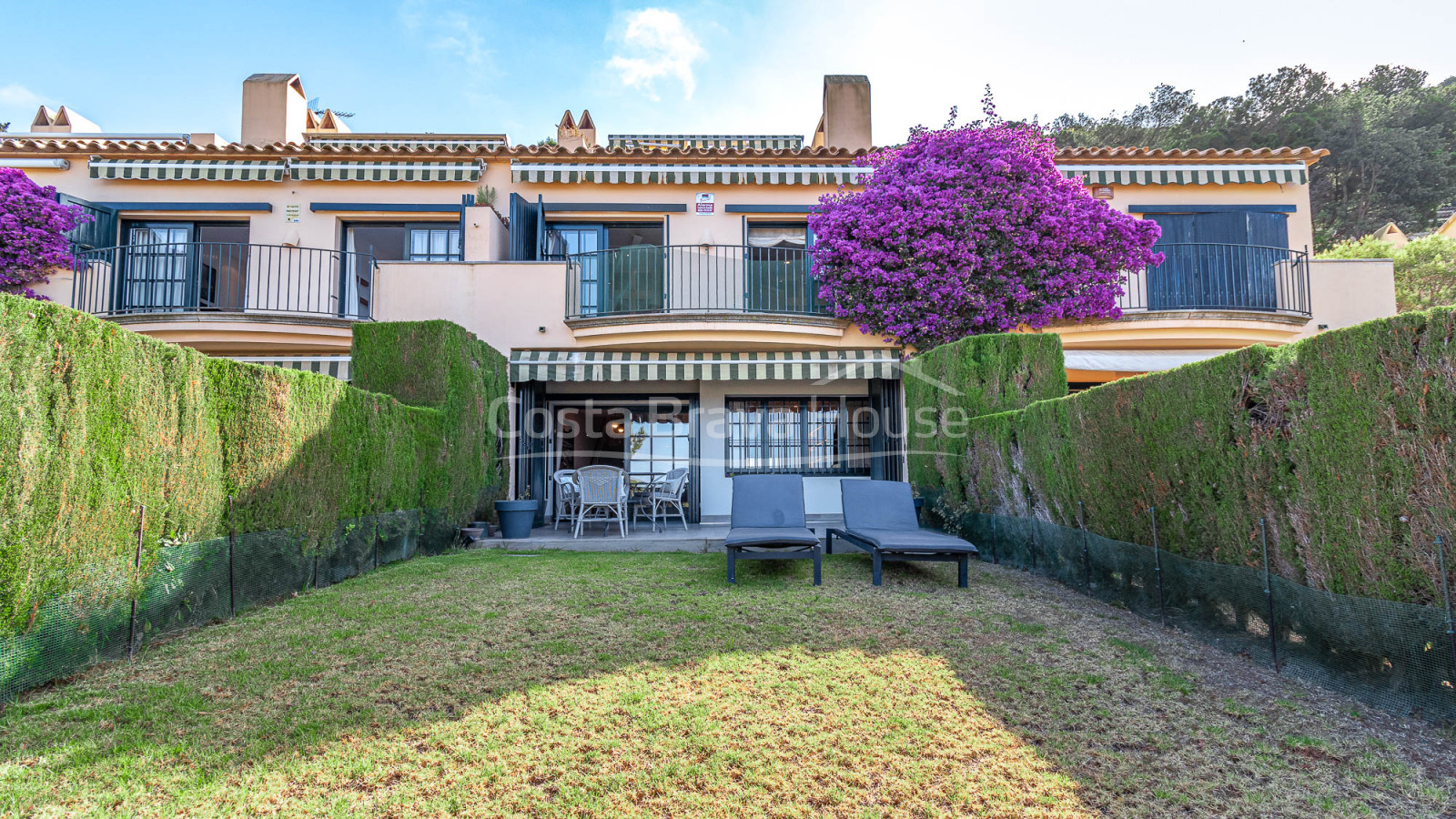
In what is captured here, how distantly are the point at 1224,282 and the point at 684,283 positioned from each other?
31.5 feet

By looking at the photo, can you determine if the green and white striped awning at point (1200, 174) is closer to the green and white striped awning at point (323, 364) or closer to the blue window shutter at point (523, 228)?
the blue window shutter at point (523, 228)

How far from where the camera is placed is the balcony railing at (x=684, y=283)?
476 inches

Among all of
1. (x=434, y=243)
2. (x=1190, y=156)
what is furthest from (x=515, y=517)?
(x=1190, y=156)

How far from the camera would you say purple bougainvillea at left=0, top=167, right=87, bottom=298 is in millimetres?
10852

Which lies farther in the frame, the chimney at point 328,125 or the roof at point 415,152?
the chimney at point 328,125

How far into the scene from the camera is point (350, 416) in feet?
21.9

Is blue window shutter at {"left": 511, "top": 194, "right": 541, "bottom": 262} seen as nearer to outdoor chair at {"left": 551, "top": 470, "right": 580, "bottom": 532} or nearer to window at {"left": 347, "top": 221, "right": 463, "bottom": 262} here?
window at {"left": 347, "top": 221, "right": 463, "bottom": 262}

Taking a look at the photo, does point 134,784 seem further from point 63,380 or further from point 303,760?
point 63,380

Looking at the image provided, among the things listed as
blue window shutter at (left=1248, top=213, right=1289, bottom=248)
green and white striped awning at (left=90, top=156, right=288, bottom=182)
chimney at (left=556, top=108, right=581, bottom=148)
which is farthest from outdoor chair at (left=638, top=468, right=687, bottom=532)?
blue window shutter at (left=1248, top=213, right=1289, bottom=248)

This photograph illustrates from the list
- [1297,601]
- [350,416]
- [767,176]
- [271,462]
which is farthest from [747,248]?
[1297,601]

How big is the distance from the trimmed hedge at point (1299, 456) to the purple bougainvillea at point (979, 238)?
4.41 meters

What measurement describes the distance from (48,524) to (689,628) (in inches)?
140

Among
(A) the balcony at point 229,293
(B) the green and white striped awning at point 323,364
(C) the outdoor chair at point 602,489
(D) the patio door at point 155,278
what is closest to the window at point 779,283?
(C) the outdoor chair at point 602,489

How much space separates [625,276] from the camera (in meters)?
12.1
